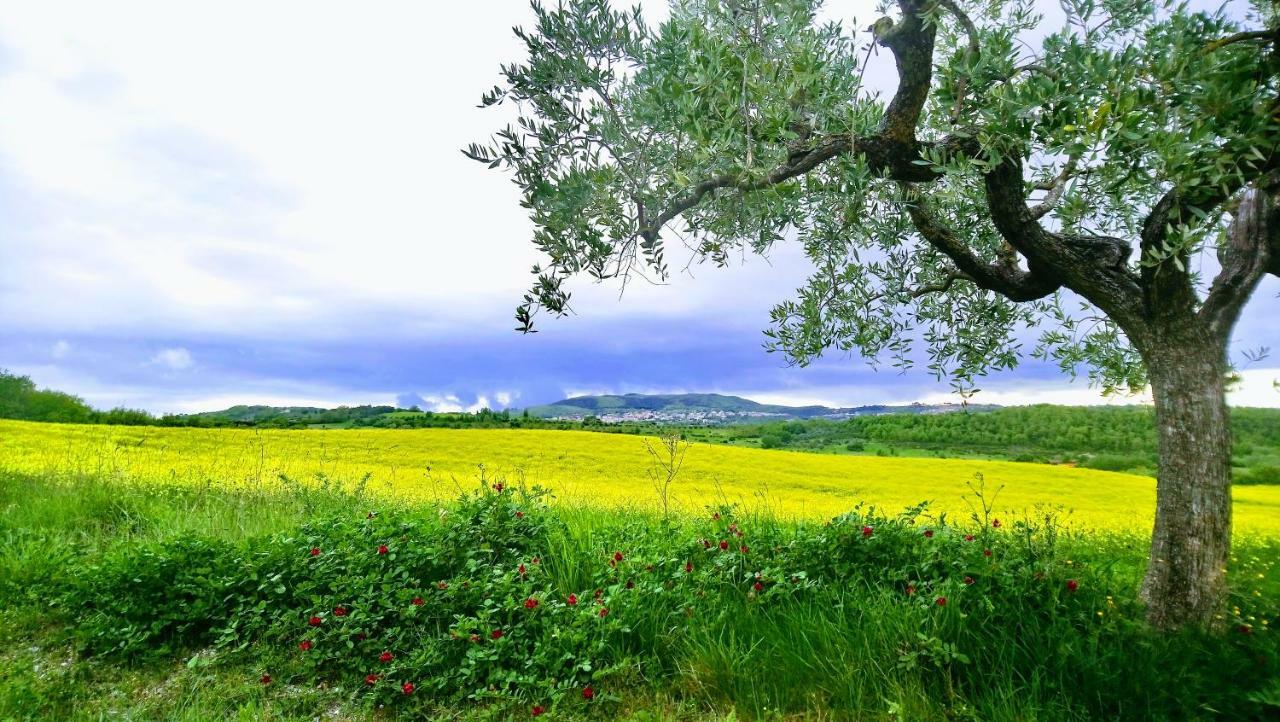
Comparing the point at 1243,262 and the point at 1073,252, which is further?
the point at 1073,252

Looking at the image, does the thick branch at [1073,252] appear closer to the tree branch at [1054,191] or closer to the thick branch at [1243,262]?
the tree branch at [1054,191]

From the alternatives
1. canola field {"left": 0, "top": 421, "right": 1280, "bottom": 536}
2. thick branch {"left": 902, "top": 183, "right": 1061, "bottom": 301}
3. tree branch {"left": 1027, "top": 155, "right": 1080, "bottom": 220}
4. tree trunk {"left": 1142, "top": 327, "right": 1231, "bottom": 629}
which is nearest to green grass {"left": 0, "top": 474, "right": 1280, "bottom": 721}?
tree trunk {"left": 1142, "top": 327, "right": 1231, "bottom": 629}

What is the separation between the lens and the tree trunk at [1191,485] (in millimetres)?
5059

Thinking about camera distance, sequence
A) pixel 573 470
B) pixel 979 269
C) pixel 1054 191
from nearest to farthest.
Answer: pixel 1054 191 → pixel 979 269 → pixel 573 470

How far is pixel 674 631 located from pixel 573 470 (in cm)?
1512

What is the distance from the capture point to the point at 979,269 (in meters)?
6.47

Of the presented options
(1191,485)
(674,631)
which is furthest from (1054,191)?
(674,631)

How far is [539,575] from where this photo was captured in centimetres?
636

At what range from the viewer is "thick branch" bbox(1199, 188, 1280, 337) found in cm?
520

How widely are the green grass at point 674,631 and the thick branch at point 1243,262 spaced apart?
2.40 meters

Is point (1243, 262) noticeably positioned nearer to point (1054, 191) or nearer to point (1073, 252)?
point (1073, 252)

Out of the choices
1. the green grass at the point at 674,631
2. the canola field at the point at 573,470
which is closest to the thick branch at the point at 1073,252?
the green grass at the point at 674,631

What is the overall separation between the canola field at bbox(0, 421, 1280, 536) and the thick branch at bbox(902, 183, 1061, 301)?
697 centimetres

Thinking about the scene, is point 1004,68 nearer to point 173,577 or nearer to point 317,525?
point 317,525
